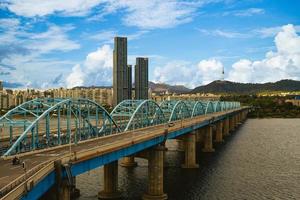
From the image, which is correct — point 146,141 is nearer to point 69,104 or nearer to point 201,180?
point 69,104

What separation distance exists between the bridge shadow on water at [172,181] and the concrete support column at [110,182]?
58.0 inches

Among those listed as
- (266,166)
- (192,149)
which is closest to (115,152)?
(192,149)

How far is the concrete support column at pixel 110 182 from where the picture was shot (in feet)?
178

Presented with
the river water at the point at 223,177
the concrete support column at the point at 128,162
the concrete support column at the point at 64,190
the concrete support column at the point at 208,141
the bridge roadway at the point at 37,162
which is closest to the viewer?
the bridge roadway at the point at 37,162

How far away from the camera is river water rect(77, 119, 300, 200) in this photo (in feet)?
194

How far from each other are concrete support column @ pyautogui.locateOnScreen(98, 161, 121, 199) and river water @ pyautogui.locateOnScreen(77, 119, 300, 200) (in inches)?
60.8

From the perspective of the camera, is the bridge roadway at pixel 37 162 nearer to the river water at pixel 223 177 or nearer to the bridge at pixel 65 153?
the bridge at pixel 65 153

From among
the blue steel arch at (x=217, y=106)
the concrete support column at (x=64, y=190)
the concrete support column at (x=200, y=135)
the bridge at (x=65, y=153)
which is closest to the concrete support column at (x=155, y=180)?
the bridge at (x=65, y=153)

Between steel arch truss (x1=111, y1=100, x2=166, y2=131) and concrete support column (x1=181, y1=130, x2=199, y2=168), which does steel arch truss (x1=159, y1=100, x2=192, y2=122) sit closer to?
steel arch truss (x1=111, y1=100, x2=166, y2=131)

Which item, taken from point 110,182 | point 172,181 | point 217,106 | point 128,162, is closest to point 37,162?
point 110,182

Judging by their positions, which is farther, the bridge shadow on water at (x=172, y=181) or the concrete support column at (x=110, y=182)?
the bridge shadow on water at (x=172, y=181)

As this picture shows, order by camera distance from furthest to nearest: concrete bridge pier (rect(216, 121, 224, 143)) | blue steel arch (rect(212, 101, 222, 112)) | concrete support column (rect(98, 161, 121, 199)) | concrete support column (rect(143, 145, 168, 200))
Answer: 1. blue steel arch (rect(212, 101, 222, 112))
2. concrete bridge pier (rect(216, 121, 224, 143))
3. concrete support column (rect(143, 145, 168, 200))
4. concrete support column (rect(98, 161, 121, 199))

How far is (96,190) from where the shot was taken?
195 ft

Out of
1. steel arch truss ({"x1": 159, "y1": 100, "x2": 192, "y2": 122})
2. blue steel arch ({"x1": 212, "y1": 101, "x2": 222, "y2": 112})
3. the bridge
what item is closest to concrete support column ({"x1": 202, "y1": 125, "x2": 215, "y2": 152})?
steel arch truss ({"x1": 159, "y1": 100, "x2": 192, "y2": 122})
